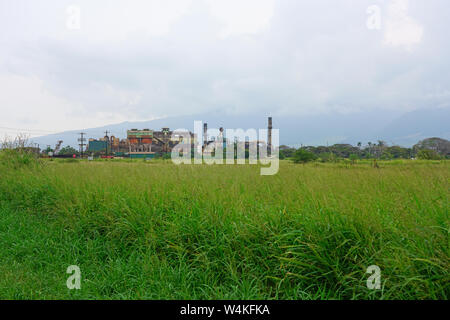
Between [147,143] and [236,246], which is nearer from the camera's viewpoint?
[236,246]

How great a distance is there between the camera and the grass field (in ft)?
5.81

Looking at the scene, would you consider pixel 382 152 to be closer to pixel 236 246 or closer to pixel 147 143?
pixel 236 246

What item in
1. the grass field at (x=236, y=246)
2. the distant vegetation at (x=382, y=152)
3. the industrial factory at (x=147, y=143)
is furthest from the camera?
the industrial factory at (x=147, y=143)

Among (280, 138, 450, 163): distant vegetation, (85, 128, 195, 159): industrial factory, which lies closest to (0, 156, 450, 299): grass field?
(280, 138, 450, 163): distant vegetation

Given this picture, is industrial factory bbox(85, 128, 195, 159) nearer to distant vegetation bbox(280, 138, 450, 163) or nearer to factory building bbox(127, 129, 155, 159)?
factory building bbox(127, 129, 155, 159)

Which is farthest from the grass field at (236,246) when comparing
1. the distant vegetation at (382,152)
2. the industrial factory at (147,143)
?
the industrial factory at (147,143)

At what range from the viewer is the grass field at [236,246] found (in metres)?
1.77

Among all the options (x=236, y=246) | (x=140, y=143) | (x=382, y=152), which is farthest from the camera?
(x=140, y=143)

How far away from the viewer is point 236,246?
2254 millimetres

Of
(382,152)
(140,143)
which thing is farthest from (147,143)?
(382,152)

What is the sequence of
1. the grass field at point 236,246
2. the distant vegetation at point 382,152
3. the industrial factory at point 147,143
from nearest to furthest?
the grass field at point 236,246 → the distant vegetation at point 382,152 → the industrial factory at point 147,143

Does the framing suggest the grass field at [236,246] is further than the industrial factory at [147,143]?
No

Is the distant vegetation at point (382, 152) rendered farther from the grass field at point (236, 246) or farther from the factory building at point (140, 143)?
the factory building at point (140, 143)
